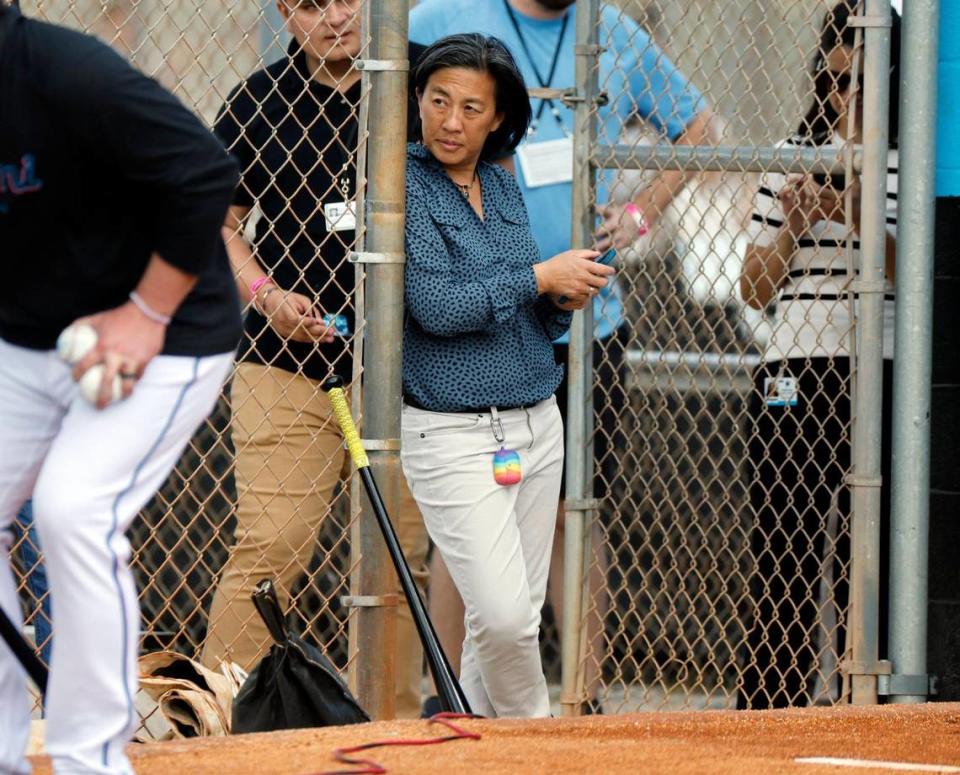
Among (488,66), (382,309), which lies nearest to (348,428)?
(382,309)

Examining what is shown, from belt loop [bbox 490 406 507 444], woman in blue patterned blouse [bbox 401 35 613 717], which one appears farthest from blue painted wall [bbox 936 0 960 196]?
belt loop [bbox 490 406 507 444]

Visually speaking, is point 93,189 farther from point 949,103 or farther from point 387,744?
point 949,103

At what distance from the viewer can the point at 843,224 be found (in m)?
4.25

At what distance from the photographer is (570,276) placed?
3604 millimetres

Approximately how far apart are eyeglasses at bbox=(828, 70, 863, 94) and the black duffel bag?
2055mm

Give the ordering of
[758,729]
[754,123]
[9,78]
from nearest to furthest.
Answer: [9,78] → [758,729] → [754,123]

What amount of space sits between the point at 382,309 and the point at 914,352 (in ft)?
4.73

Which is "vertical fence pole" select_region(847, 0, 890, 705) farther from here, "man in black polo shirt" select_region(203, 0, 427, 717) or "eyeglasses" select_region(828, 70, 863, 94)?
"man in black polo shirt" select_region(203, 0, 427, 717)

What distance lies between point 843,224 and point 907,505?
782mm

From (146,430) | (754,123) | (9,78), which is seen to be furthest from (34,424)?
(754,123)

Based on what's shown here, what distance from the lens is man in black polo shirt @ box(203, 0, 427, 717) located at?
3.92 metres

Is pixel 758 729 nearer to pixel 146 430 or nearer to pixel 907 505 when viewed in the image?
pixel 907 505

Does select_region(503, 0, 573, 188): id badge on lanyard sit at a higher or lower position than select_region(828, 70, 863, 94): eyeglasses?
lower

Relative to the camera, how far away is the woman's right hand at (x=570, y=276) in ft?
11.8
